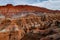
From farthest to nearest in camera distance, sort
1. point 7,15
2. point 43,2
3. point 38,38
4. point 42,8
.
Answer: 1. point 43,2
2. point 42,8
3. point 7,15
4. point 38,38

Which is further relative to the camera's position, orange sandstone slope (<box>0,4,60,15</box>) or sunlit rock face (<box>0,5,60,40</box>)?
orange sandstone slope (<box>0,4,60,15</box>)

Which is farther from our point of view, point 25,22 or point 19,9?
point 19,9

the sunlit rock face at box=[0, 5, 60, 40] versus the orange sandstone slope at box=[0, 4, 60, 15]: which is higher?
the orange sandstone slope at box=[0, 4, 60, 15]

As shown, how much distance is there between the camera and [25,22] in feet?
10.8

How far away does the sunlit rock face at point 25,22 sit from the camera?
2.66 m

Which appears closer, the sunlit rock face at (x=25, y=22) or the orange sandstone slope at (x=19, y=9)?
the sunlit rock face at (x=25, y=22)

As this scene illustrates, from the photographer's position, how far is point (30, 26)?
10.4 ft

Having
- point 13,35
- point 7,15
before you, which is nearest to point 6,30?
point 13,35

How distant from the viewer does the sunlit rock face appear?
2.66 meters

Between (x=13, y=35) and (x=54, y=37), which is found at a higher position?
(x=54, y=37)

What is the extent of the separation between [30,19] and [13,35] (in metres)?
0.52

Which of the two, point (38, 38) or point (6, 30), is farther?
point (6, 30)

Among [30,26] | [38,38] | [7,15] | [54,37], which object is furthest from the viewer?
[7,15]

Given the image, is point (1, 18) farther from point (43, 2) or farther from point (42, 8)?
point (43, 2)
